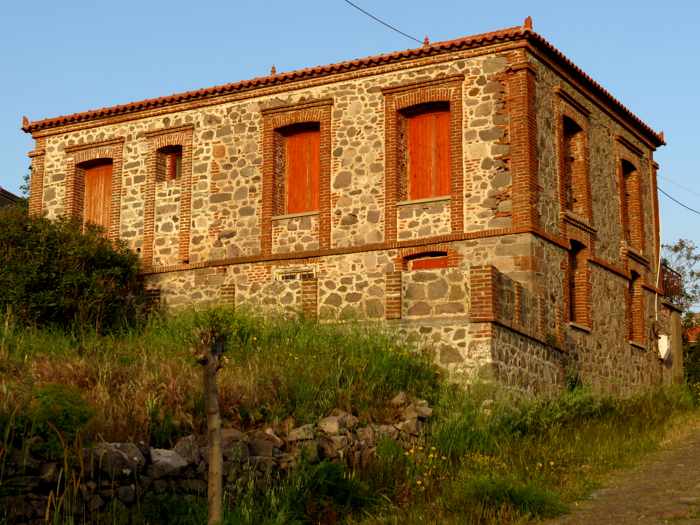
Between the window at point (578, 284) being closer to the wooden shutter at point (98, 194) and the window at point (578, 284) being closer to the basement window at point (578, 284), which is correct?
the basement window at point (578, 284)

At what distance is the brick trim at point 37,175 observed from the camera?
2570 centimetres

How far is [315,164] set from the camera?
22688 millimetres

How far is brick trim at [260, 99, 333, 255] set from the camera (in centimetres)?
2191

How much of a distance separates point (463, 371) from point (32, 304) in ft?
26.0

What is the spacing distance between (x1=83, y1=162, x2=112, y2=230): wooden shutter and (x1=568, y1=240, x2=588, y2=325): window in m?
10.7

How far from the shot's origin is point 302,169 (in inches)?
898

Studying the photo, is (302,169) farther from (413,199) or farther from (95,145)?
(95,145)

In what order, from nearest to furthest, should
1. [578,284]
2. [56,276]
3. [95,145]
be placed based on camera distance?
1. [56,276]
2. [578,284]
3. [95,145]

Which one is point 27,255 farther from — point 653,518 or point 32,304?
point 653,518

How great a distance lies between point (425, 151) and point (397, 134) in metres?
0.68

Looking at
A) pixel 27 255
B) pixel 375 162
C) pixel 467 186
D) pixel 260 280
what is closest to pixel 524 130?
pixel 467 186

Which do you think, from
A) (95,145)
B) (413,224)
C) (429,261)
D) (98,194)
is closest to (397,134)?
(413,224)

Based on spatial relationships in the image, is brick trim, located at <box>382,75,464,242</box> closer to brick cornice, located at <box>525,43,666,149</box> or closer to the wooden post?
brick cornice, located at <box>525,43,666,149</box>

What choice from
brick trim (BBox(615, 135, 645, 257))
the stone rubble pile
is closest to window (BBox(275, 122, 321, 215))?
brick trim (BBox(615, 135, 645, 257))
